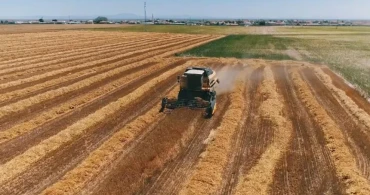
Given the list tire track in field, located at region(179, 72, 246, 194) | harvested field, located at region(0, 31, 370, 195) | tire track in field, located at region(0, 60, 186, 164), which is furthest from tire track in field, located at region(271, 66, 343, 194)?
tire track in field, located at region(0, 60, 186, 164)

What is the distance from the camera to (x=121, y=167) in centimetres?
1366

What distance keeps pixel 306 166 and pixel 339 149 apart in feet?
8.28

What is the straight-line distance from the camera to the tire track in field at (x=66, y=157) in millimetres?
12203

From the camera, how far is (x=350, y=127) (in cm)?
1861

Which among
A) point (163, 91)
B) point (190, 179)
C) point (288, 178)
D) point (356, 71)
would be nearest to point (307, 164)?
point (288, 178)

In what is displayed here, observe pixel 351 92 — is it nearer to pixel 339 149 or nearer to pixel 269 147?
pixel 339 149

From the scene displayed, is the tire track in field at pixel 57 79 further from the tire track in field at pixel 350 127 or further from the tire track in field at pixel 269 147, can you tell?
the tire track in field at pixel 350 127

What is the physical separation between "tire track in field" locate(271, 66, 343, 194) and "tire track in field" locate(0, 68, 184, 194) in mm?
8081

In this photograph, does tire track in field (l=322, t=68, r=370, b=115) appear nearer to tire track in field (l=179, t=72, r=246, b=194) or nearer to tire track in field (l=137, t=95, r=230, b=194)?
tire track in field (l=179, t=72, r=246, b=194)

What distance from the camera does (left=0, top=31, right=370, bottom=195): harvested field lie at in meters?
12.5

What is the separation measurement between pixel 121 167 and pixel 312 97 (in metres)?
16.4

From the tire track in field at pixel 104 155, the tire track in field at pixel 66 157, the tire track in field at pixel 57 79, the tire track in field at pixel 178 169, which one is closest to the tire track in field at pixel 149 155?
the tire track in field at pixel 178 169

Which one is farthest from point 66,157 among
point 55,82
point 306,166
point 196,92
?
point 55,82

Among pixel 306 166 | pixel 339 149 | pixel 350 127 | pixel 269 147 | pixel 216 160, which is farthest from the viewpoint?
pixel 350 127
